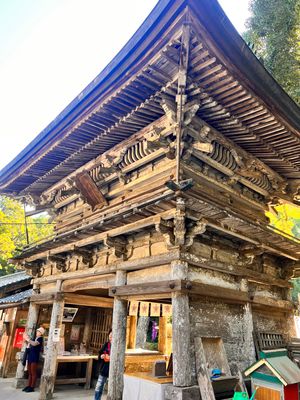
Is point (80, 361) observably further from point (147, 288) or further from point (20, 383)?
point (147, 288)

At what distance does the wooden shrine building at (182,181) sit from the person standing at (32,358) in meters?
1.28

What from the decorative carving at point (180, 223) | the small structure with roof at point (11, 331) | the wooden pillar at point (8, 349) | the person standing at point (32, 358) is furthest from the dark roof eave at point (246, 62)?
the wooden pillar at point (8, 349)

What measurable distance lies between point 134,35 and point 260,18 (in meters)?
12.8

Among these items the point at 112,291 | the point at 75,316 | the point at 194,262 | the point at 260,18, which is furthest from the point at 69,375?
the point at 260,18

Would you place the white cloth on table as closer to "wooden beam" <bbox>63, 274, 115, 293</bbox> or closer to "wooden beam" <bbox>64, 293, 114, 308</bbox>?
"wooden beam" <bbox>63, 274, 115, 293</bbox>

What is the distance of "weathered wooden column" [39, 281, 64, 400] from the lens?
25.8 feet

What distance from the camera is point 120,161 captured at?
718cm

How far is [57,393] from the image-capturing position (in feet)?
28.7

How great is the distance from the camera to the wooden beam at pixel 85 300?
8.85 metres

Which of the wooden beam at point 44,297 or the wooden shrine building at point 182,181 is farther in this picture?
the wooden beam at point 44,297

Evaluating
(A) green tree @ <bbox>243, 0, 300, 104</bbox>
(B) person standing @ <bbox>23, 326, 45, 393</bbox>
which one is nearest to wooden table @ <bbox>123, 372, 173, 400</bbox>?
(B) person standing @ <bbox>23, 326, 45, 393</bbox>

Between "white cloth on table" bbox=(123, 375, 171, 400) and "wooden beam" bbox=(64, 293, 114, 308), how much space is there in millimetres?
3420

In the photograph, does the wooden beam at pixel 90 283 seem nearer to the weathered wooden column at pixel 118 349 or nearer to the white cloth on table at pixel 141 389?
the weathered wooden column at pixel 118 349

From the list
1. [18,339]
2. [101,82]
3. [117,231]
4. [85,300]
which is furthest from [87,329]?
[101,82]
